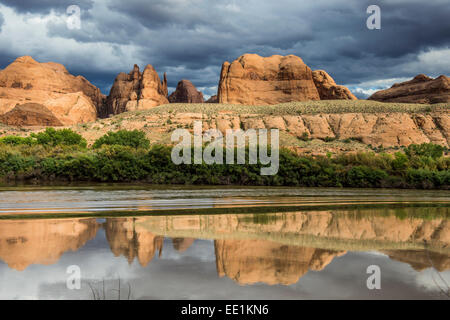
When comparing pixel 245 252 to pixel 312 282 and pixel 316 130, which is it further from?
pixel 316 130

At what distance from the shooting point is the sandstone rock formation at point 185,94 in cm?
16377

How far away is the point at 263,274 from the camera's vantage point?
18.4 feet

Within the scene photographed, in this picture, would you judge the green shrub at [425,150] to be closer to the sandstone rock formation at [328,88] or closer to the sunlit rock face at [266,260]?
the sunlit rock face at [266,260]

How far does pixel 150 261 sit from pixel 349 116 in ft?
249

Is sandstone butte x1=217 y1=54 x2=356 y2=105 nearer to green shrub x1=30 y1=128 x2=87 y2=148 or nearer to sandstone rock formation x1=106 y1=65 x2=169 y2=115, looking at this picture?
sandstone rock formation x1=106 y1=65 x2=169 y2=115

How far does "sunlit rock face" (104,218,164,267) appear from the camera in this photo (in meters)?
6.64

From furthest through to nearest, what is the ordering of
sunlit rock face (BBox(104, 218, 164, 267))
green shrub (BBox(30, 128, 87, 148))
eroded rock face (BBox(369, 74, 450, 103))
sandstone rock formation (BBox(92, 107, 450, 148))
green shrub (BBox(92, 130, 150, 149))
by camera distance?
eroded rock face (BBox(369, 74, 450, 103)), sandstone rock formation (BBox(92, 107, 450, 148)), green shrub (BBox(30, 128, 87, 148)), green shrub (BBox(92, 130, 150, 149)), sunlit rock face (BBox(104, 218, 164, 267))

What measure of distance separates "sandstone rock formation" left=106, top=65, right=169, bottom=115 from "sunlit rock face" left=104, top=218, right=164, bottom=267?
118440mm

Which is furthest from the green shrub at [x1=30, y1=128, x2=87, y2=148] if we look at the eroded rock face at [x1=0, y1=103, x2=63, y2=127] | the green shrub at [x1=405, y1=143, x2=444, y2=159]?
the eroded rock face at [x1=0, y1=103, x2=63, y2=127]

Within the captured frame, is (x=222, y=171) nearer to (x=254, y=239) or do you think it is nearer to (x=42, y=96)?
(x=254, y=239)

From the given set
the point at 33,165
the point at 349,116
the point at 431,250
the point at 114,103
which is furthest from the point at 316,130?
the point at 114,103

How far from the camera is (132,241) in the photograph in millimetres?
7629

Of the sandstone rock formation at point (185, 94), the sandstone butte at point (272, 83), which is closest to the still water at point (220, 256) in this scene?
the sandstone butte at point (272, 83)

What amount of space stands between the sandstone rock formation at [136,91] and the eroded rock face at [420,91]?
7019cm
